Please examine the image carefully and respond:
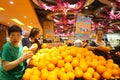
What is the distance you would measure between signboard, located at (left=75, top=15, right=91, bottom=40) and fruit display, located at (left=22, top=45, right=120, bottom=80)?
5.99 ft

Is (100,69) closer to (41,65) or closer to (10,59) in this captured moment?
(41,65)

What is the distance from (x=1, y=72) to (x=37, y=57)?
0.48 m

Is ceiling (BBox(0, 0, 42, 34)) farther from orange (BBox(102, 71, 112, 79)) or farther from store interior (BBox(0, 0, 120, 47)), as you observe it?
orange (BBox(102, 71, 112, 79))

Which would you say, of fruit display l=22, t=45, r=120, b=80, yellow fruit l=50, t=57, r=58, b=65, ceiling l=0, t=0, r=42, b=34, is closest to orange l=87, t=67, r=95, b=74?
fruit display l=22, t=45, r=120, b=80

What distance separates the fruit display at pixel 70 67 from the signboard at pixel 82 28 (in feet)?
5.99

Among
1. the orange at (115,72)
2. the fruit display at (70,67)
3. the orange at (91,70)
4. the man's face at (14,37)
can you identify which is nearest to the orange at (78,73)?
the fruit display at (70,67)

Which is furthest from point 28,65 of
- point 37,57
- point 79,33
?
point 79,33

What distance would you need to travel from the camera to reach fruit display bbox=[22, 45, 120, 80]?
2.32m

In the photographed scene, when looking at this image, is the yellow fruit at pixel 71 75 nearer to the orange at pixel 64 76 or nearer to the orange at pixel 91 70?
the orange at pixel 64 76

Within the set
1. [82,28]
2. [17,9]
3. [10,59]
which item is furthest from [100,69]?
[17,9]

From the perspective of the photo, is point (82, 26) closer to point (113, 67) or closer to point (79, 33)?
point (79, 33)

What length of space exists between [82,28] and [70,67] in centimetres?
233

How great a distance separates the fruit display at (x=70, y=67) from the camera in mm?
2320

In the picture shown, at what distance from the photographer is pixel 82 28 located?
467 centimetres
